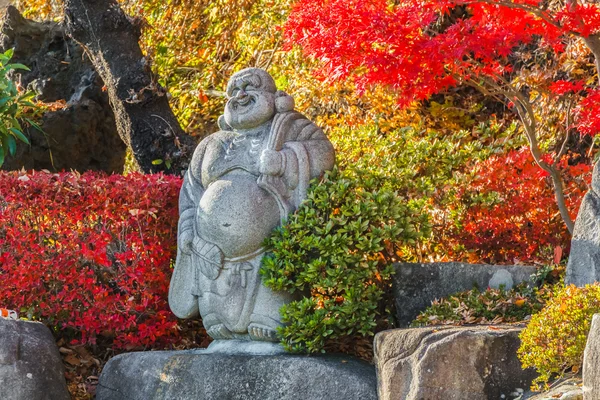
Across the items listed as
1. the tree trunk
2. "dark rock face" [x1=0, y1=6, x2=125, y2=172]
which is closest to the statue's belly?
the tree trunk

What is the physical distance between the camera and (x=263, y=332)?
237 inches

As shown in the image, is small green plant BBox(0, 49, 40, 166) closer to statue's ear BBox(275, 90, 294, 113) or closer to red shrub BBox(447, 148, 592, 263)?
statue's ear BBox(275, 90, 294, 113)

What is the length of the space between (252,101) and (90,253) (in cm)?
166

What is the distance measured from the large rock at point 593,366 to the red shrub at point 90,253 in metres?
3.61

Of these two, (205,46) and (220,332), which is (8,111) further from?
(205,46)

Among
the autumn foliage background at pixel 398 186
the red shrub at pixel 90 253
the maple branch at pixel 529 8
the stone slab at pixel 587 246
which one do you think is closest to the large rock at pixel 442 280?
the autumn foliage background at pixel 398 186

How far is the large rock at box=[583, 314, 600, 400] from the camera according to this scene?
3.87 metres

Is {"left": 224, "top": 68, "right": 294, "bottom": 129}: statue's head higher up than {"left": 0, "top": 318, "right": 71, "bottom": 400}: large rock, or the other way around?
{"left": 224, "top": 68, "right": 294, "bottom": 129}: statue's head

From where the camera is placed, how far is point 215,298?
6160 millimetres

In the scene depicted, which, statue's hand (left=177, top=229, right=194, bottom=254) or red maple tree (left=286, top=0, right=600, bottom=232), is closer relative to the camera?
red maple tree (left=286, top=0, right=600, bottom=232)

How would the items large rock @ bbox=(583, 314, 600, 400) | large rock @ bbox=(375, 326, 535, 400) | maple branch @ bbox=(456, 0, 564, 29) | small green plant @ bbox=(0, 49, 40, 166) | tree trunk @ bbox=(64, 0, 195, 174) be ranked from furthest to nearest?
tree trunk @ bbox=(64, 0, 195, 174) < small green plant @ bbox=(0, 49, 40, 166) < maple branch @ bbox=(456, 0, 564, 29) < large rock @ bbox=(375, 326, 535, 400) < large rock @ bbox=(583, 314, 600, 400)

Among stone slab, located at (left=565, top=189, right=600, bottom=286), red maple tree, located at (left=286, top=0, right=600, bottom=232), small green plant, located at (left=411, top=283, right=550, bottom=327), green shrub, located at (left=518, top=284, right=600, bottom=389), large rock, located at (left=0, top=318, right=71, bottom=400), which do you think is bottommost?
large rock, located at (left=0, top=318, right=71, bottom=400)

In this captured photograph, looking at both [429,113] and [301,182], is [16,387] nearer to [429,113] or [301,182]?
[301,182]

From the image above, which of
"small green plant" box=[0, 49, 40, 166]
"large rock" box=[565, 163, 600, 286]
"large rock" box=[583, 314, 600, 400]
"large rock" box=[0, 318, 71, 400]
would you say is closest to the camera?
"large rock" box=[583, 314, 600, 400]
